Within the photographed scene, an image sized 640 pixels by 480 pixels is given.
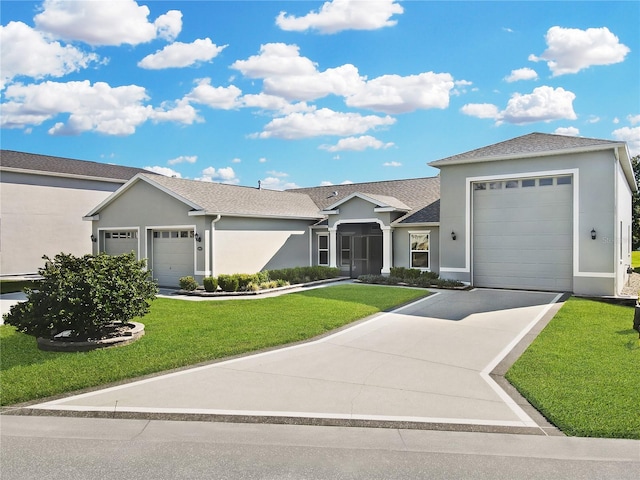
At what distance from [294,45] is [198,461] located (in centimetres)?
1376

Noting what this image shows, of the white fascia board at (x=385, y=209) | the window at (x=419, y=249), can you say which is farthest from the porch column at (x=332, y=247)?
the window at (x=419, y=249)

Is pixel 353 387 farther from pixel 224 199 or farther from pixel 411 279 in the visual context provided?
pixel 224 199

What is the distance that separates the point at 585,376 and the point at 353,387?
3429 millimetres

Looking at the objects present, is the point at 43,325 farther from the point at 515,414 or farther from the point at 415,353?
the point at 515,414

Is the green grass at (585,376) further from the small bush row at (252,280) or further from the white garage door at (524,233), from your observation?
the small bush row at (252,280)

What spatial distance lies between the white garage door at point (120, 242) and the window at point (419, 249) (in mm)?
12209

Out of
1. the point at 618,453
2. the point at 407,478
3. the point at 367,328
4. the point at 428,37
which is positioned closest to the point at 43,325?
the point at 367,328

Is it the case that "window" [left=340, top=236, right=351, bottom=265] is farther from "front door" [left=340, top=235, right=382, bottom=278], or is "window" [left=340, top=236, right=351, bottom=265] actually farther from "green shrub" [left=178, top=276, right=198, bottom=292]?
"green shrub" [left=178, top=276, right=198, bottom=292]

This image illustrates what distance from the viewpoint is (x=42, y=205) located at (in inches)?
1017

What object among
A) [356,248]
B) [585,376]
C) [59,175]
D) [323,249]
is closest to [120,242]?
[59,175]

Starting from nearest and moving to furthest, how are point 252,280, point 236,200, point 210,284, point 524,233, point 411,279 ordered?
point 524,233, point 210,284, point 252,280, point 411,279, point 236,200

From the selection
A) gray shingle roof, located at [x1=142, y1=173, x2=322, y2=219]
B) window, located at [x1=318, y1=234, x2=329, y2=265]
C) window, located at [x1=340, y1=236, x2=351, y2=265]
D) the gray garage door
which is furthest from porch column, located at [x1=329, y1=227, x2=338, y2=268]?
the gray garage door

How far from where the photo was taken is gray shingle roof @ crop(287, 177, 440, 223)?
2072 centimetres

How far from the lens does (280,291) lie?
17.8 m
